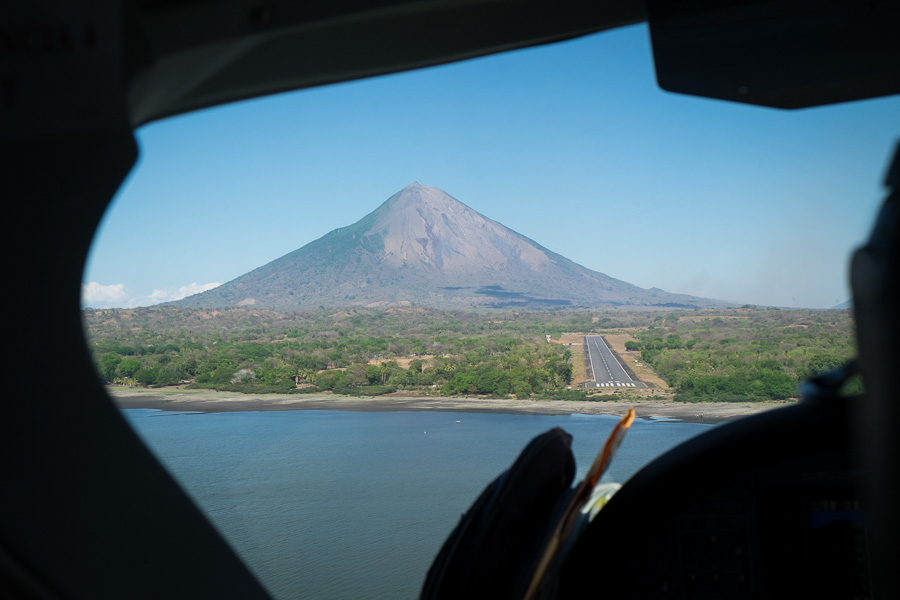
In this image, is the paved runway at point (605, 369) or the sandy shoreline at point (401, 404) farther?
the paved runway at point (605, 369)

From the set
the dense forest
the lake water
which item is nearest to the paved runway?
the dense forest

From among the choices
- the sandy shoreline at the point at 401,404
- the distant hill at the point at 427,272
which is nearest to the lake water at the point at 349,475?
the sandy shoreline at the point at 401,404

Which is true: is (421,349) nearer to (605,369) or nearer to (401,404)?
(401,404)

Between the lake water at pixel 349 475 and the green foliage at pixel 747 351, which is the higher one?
the green foliage at pixel 747 351

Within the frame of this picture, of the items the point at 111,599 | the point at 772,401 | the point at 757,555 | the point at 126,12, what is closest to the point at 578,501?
the point at 757,555

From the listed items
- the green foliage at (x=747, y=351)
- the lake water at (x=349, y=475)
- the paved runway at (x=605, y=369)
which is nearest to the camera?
the green foliage at (x=747, y=351)

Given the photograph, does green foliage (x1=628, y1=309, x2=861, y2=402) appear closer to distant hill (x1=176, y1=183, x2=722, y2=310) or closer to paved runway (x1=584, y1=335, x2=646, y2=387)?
paved runway (x1=584, y1=335, x2=646, y2=387)

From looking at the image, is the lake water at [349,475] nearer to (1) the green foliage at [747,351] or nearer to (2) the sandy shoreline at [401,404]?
(2) the sandy shoreline at [401,404]
